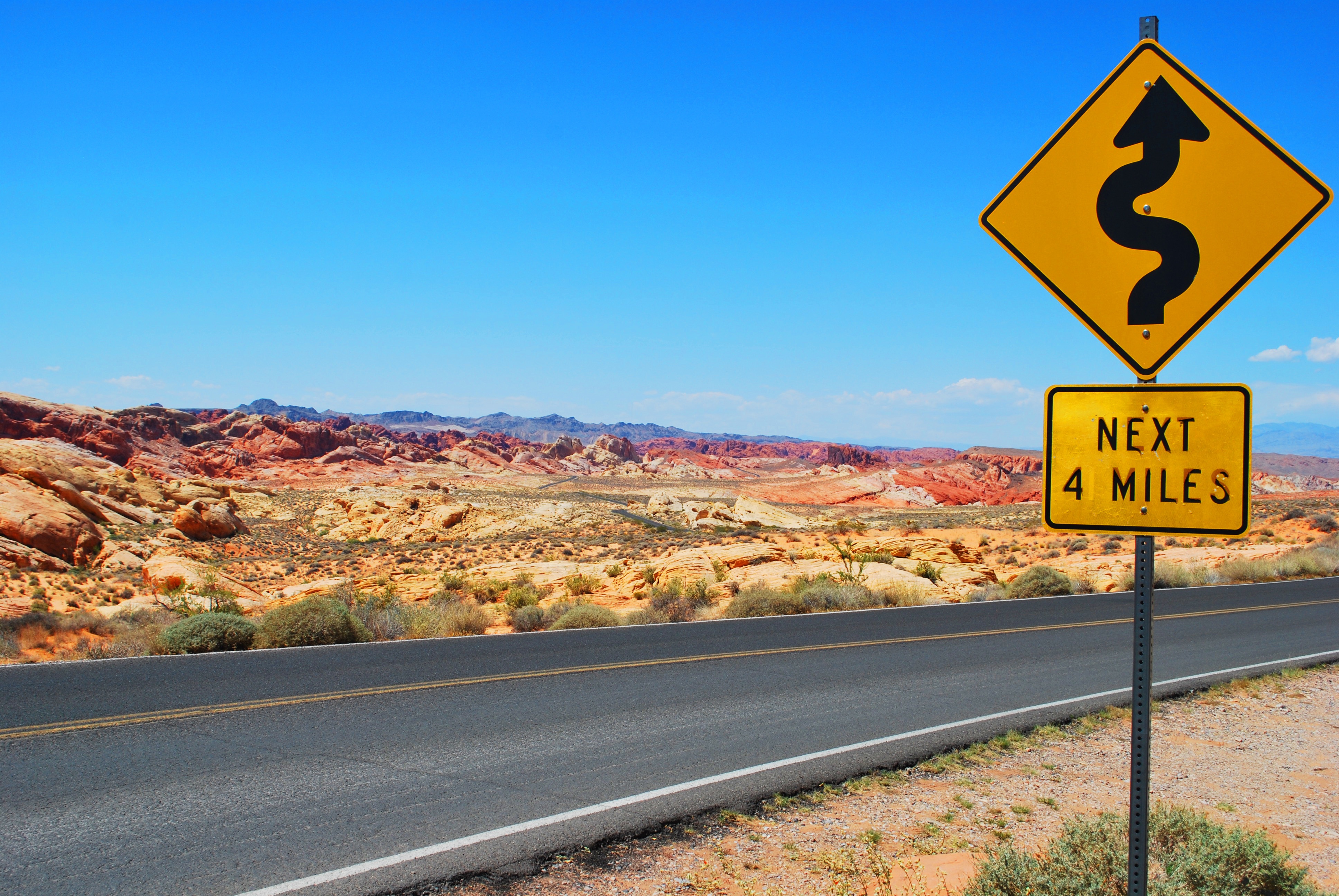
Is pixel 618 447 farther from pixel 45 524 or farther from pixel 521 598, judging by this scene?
pixel 521 598

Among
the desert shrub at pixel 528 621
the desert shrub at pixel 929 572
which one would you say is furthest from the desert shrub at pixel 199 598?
the desert shrub at pixel 929 572

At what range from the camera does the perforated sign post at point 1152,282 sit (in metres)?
2.45

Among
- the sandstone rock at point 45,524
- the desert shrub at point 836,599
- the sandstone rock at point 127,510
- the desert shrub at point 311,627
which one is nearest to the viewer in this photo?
the desert shrub at point 311,627

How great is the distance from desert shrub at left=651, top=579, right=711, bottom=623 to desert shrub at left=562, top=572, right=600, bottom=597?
6.05 ft

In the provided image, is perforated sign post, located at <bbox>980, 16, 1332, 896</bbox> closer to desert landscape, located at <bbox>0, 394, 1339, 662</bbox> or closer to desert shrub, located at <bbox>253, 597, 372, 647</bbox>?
desert shrub, located at <bbox>253, 597, 372, 647</bbox>

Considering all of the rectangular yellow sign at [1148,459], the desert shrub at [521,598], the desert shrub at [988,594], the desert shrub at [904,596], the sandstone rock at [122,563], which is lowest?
the sandstone rock at [122,563]

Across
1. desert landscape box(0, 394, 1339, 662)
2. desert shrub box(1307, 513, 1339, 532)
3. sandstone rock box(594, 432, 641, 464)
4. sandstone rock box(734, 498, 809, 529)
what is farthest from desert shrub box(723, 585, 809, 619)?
sandstone rock box(594, 432, 641, 464)

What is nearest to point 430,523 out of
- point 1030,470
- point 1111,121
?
point 1111,121

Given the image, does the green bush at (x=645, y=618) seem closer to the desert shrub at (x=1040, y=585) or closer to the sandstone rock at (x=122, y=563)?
the desert shrub at (x=1040, y=585)

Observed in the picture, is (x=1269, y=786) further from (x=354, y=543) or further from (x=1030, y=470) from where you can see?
(x=1030, y=470)

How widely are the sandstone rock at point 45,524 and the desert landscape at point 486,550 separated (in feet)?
0.25

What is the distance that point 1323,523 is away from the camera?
117ft

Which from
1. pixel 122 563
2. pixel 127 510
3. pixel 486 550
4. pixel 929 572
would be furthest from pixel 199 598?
pixel 127 510

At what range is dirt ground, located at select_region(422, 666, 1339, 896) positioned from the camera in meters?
4.45
